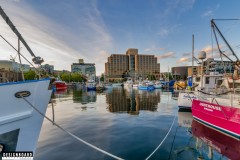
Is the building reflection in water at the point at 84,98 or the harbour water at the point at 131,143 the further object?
the building reflection in water at the point at 84,98

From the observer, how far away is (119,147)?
9.01 m

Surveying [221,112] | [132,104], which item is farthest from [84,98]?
[221,112]

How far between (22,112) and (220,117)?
38.9ft

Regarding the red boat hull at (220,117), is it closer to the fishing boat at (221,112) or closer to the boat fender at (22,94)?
the fishing boat at (221,112)

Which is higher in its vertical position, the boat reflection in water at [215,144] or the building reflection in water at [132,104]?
the boat reflection in water at [215,144]

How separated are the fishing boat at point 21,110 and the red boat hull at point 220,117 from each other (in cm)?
1071

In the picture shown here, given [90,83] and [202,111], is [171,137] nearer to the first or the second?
[202,111]

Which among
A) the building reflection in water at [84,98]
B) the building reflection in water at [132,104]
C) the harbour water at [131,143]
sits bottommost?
the building reflection in water at [84,98]

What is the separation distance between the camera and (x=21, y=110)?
522cm

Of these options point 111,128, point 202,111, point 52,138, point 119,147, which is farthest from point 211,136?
point 52,138

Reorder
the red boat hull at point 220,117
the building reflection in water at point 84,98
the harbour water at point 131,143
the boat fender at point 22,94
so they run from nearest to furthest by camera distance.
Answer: the boat fender at point 22,94 < the harbour water at point 131,143 < the red boat hull at point 220,117 < the building reflection in water at point 84,98

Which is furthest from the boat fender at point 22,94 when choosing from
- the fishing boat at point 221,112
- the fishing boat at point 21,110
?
the fishing boat at point 221,112

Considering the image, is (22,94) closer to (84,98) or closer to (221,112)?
(221,112)

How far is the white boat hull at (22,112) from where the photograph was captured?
4.80 m
